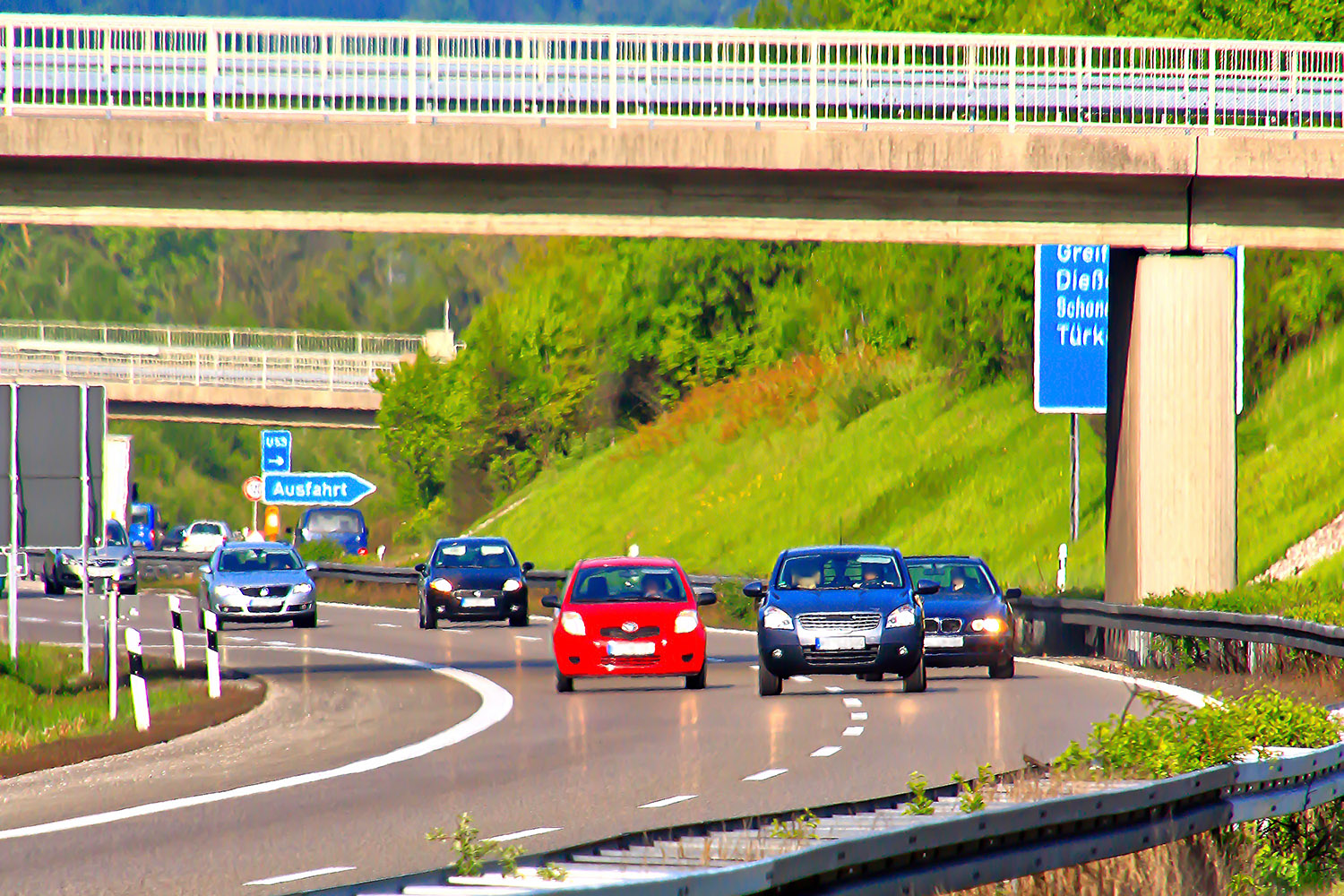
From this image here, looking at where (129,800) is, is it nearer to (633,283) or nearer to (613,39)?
(613,39)

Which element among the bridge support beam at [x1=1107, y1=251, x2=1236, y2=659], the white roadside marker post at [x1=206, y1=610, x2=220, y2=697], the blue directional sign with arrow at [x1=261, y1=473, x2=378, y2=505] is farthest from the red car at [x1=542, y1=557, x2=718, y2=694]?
the blue directional sign with arrow at [x1=261, y1=473, x2=378, y2=505]

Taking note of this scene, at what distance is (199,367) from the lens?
73625 mm

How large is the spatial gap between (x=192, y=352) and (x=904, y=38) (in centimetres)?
4885

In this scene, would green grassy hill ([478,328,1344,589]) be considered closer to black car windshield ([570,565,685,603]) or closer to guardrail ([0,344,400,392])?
guardrail ([0,344,400,392])

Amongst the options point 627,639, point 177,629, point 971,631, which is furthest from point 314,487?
point 627,639

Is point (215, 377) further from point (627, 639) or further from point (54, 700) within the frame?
point (54, 700)

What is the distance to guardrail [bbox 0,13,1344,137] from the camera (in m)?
27.5

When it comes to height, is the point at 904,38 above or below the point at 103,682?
above

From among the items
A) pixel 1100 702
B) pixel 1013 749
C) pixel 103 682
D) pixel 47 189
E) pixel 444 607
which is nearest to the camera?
pixel 1013 749

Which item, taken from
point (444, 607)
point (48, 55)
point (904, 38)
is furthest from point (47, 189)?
point (444, 607)

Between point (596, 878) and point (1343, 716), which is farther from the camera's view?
point (1343, 716)

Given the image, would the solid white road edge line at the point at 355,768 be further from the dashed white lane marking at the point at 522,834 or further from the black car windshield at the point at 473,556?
the black car windshield at the point at 473,556

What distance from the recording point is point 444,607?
37.8 meters

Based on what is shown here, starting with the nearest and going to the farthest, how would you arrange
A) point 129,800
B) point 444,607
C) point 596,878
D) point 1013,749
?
point 596,878
point 129,800
point 1013,749
point 444,607
